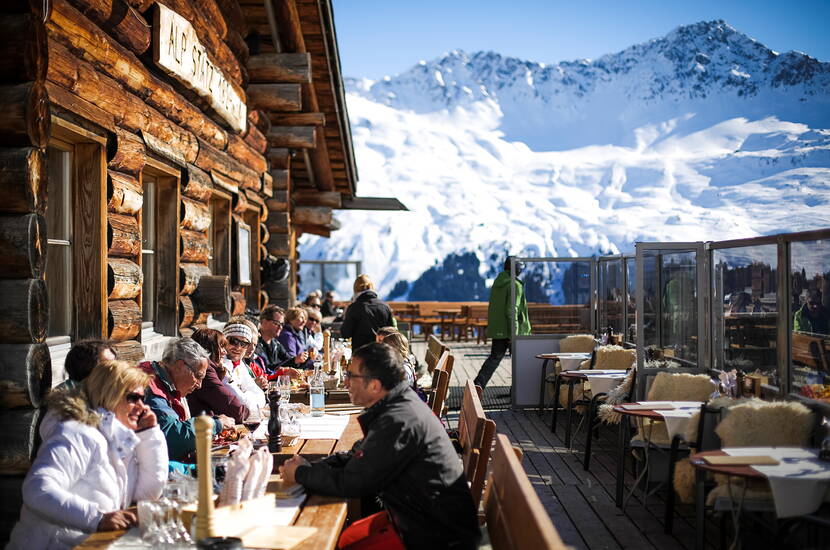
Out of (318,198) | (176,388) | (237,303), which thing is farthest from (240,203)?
(318,198)

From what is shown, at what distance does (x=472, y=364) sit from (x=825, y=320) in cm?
1045

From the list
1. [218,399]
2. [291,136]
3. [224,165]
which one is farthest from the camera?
[291,136]

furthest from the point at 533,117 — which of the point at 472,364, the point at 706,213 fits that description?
the point at 472,364

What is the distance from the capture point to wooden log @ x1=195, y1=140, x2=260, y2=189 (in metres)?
7.46

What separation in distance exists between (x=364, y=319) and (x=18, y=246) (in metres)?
4.61

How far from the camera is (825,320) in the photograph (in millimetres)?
4891

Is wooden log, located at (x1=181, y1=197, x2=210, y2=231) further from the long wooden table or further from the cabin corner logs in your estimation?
the long wooden table

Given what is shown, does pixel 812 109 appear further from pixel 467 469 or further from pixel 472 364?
pixel 467 469

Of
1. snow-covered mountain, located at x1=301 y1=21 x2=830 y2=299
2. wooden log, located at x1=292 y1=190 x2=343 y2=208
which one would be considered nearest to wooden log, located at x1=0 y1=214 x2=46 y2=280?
wooden log, located at x1=292 y1=190 x2=343 y2=208

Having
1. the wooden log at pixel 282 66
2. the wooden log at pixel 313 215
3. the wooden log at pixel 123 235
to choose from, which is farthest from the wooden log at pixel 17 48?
the wooden log at pixel 313 215

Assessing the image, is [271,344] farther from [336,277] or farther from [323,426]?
[336,277]

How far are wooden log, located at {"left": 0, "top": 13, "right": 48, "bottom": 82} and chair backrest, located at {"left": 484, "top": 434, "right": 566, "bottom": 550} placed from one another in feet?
8.77

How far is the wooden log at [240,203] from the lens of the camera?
29.8 ft

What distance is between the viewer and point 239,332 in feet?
17.0
